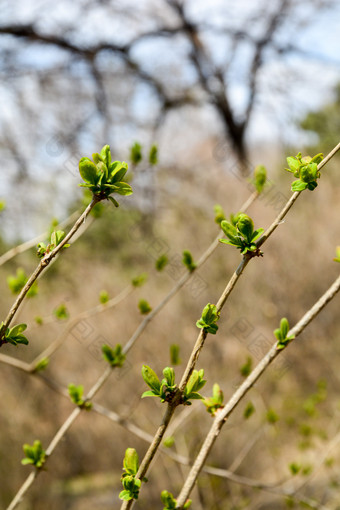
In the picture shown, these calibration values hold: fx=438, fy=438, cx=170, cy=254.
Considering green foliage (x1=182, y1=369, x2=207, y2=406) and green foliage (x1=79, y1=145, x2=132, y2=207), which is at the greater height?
green foliage (x1=79, y1=145, x2=132, y2=207)

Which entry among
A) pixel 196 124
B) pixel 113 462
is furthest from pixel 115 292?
pixel 196 124

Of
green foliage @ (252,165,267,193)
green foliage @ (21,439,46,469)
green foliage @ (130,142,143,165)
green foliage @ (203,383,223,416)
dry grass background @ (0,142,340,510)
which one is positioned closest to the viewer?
green foliage @ (203,383,223,416)

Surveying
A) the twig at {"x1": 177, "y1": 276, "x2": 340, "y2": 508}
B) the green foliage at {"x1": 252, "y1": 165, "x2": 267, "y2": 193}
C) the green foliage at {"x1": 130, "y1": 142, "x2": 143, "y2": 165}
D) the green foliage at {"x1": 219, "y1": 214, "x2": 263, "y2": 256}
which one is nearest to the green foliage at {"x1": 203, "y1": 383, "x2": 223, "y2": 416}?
the twig at {"x1": 177, "y1": 276, "x2": 340, "y2": 508}

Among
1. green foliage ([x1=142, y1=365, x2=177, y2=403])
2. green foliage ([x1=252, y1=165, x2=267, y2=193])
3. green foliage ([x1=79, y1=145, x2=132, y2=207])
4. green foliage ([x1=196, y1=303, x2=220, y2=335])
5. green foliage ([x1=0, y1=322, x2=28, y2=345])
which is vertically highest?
green foliage ([x1=252, y1=165, x2=267, y2=193])

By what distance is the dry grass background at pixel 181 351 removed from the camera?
3.39 metres

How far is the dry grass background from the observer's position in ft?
11.1

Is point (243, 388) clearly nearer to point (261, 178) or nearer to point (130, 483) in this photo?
point (130, 483)

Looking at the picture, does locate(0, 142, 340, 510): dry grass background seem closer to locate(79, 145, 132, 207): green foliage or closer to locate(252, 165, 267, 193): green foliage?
locate(252, 165, 267, 193): green foliage

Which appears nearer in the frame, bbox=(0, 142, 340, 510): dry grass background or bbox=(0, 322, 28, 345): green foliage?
bbox=(0, 322, 28, 345): green foliage

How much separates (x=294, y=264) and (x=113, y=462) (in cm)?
266

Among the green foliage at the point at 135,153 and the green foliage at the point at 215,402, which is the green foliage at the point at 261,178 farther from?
the green foliage at the point at 215,402

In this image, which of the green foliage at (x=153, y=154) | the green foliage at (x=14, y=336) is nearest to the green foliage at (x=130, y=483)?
the green foliage at (x=14, y=336)

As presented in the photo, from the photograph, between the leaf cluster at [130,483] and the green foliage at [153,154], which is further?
the green foliage at [153,154]

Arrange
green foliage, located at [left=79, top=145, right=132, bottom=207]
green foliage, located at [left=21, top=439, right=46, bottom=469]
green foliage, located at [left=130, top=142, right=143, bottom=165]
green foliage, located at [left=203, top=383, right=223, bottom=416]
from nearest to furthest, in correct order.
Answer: green foliage, located at [left=79, top=145, right=132, bottom=207] → green foliage, located at [left=203, top=383, right=223, bottom=416] → green foliage, located at [left=21, top=439, right=46, bottom=469] → green foliage, located at [left=130, top=142, right=143, bottom=165]
